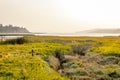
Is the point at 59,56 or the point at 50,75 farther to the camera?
the point at 59,56

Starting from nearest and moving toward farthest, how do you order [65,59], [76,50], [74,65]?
[74,65] < [65,59] < [76,50]

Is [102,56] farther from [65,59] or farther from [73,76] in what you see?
[73,76]

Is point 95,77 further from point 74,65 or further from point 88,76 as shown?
point 74,65

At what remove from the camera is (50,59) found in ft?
115

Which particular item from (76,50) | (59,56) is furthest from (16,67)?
(76,50)

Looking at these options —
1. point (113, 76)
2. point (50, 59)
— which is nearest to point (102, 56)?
point (50, 59)

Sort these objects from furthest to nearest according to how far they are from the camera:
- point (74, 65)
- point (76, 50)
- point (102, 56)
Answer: point (76, 50), point (102, 56), point (74, 65)

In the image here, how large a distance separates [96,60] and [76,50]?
1243 centimetres

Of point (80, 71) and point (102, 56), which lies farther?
point (102, 56)

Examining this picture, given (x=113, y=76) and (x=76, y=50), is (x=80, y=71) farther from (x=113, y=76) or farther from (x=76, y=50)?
(x=76, y=50)

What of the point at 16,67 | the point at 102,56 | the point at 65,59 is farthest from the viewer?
the point at 102,56

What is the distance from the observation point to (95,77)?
28.3 meters

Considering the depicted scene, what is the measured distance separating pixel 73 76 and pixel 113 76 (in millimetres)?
4117

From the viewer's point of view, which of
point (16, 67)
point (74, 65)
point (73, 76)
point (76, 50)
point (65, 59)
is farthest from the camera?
point (76, 50)
